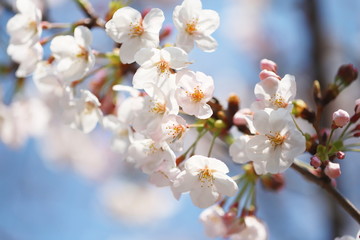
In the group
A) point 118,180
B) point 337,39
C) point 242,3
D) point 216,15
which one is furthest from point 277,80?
point 242,3

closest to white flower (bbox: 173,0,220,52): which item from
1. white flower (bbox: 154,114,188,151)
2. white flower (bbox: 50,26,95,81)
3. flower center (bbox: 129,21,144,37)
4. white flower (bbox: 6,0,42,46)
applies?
flower center (bbox: 129,21,144,37)

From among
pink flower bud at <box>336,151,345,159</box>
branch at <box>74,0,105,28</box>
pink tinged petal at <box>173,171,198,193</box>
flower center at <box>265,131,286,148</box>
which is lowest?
pink tinged petal at <box>173,171,198,193</box>

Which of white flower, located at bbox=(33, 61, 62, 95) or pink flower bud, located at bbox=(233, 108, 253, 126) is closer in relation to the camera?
pink flower bud, located at bbox=(233, 108, 253, 126)

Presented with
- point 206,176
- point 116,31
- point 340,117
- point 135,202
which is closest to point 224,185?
point 206,176

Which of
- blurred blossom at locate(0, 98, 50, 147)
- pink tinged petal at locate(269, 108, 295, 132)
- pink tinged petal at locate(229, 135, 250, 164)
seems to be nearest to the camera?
pink tinged petal at locate(269, 108, 295, 132)

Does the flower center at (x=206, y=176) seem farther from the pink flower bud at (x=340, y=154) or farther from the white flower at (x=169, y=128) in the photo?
→ the pink flower bud at (x=340, y=154)

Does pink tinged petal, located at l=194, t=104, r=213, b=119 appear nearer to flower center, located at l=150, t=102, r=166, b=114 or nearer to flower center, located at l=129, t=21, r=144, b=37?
flower center, located at l=150, t=102, r=166, b=114

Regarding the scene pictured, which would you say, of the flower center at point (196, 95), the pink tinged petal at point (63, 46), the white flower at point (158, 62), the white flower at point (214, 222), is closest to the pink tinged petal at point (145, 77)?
the white flower at point (158, 62)

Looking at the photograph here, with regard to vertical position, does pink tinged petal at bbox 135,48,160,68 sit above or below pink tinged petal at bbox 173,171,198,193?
above
